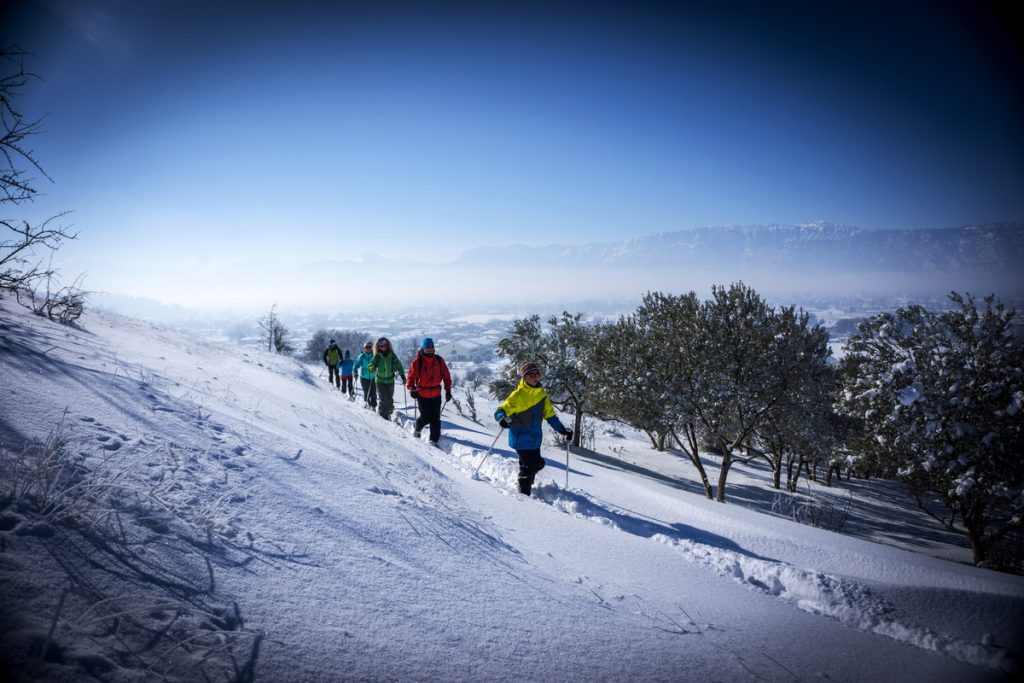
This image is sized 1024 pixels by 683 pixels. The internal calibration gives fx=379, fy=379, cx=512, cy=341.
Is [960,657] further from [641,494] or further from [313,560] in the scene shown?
[313,560]

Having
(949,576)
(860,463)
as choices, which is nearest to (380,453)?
(949,576)

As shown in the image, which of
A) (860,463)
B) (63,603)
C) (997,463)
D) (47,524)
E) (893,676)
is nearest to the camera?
(63,603)

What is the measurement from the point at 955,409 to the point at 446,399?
14.7 metres

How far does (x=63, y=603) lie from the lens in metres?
1.79

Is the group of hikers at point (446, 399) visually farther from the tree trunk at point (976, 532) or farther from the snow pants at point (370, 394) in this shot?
the tree trunk at point (976, 532)

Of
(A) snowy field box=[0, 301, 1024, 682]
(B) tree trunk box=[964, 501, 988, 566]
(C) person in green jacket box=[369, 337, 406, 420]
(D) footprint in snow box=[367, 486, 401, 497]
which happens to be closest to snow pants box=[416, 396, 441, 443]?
(C) person in green jacket box=[369, 337, 406, 420]

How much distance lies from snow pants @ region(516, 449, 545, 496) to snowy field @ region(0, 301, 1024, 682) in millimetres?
1092

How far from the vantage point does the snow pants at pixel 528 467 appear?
7.02 m

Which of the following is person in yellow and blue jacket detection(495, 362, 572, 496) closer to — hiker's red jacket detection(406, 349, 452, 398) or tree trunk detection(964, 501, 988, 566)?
hiker's red jacket detection(406, 349, 452, 398)

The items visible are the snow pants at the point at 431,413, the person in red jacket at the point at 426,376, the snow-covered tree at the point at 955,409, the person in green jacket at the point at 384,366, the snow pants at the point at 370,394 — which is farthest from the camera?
the snow pants at the point at 370,394

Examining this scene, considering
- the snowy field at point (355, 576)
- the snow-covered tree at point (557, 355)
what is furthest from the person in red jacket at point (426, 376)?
the snow-covered tree at point (557, 355)

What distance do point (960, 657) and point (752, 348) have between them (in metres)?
9.55

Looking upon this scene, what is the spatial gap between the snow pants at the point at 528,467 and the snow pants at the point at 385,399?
6215 millimetres

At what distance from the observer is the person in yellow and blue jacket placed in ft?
22.5
